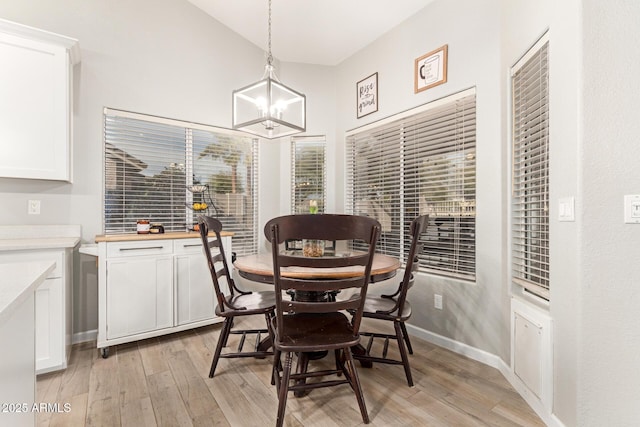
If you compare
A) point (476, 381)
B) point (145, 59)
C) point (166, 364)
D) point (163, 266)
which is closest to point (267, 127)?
point (163, 266)

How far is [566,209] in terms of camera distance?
5.05 ft

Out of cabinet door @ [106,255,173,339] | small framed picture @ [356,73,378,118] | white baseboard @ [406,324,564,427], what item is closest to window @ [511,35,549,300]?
white baseboard @ [406,324,564,427]

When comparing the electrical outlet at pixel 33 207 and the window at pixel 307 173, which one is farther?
the window at pixel 307 173

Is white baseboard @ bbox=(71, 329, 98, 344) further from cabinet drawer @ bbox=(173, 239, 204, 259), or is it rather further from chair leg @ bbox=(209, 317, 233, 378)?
chair leg @ bbox=(209, 317, 233, 378)

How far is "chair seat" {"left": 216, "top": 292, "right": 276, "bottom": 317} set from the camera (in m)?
2.04

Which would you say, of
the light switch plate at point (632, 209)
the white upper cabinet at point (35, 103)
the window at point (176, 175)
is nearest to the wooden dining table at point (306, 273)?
the light switch plate at point (632, 209)

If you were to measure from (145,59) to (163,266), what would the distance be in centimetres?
203

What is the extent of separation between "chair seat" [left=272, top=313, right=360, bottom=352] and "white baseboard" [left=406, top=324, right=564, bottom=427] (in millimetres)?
1099

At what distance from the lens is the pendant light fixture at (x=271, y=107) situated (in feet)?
6.89

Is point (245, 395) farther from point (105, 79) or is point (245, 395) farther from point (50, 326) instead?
point (105, 79)

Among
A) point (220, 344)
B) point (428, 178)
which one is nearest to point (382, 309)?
point (220, 344)

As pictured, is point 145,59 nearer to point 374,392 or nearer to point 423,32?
point 423,32

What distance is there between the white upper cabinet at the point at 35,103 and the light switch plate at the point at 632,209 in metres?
3.51

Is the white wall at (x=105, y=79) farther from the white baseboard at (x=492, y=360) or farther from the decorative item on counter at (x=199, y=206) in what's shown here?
the white baseboard at (x=492, y=360)
